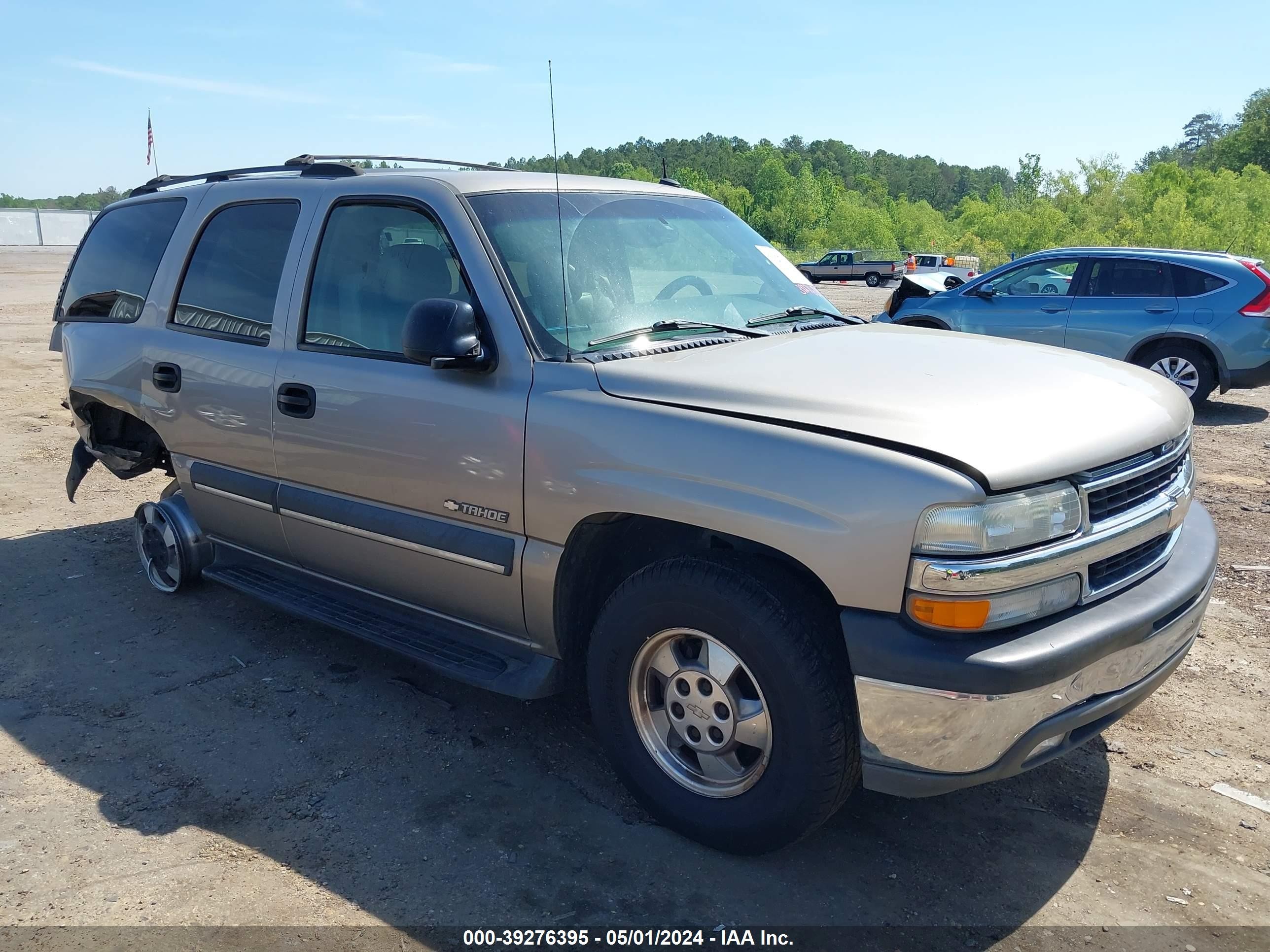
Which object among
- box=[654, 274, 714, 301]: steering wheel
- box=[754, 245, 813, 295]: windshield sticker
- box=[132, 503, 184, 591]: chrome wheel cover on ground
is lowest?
box=[132, 503, 184, 591]: chrome wheel cover on ground

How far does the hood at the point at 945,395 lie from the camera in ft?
8.29

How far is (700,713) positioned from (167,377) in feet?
10.0

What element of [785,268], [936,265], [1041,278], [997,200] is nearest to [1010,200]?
[997,200]

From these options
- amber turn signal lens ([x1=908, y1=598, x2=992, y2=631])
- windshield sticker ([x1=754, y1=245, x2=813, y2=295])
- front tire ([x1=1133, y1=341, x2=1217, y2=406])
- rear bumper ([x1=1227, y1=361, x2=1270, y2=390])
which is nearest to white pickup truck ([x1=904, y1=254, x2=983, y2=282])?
front tire ([x1=1133, y1=341, x2=1217, y2=406])

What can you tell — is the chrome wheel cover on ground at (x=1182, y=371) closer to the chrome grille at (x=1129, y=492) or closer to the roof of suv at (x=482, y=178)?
the roof of suv at (x=482, y=178)

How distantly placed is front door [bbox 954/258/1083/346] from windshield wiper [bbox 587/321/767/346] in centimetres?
796

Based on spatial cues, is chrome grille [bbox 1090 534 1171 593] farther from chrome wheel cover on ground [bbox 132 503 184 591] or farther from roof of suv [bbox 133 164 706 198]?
chrome wheel cover on ground [bbox 132 503 184 591]

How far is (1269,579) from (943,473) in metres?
3.96

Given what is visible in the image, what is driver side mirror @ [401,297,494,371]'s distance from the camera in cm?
308

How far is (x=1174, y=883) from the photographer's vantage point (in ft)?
9.23

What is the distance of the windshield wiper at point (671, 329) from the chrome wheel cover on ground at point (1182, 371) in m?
8.36

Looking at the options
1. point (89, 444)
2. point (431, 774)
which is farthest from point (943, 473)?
point (89, 444)

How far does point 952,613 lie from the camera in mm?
2410

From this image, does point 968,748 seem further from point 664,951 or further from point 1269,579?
point 1269,579
